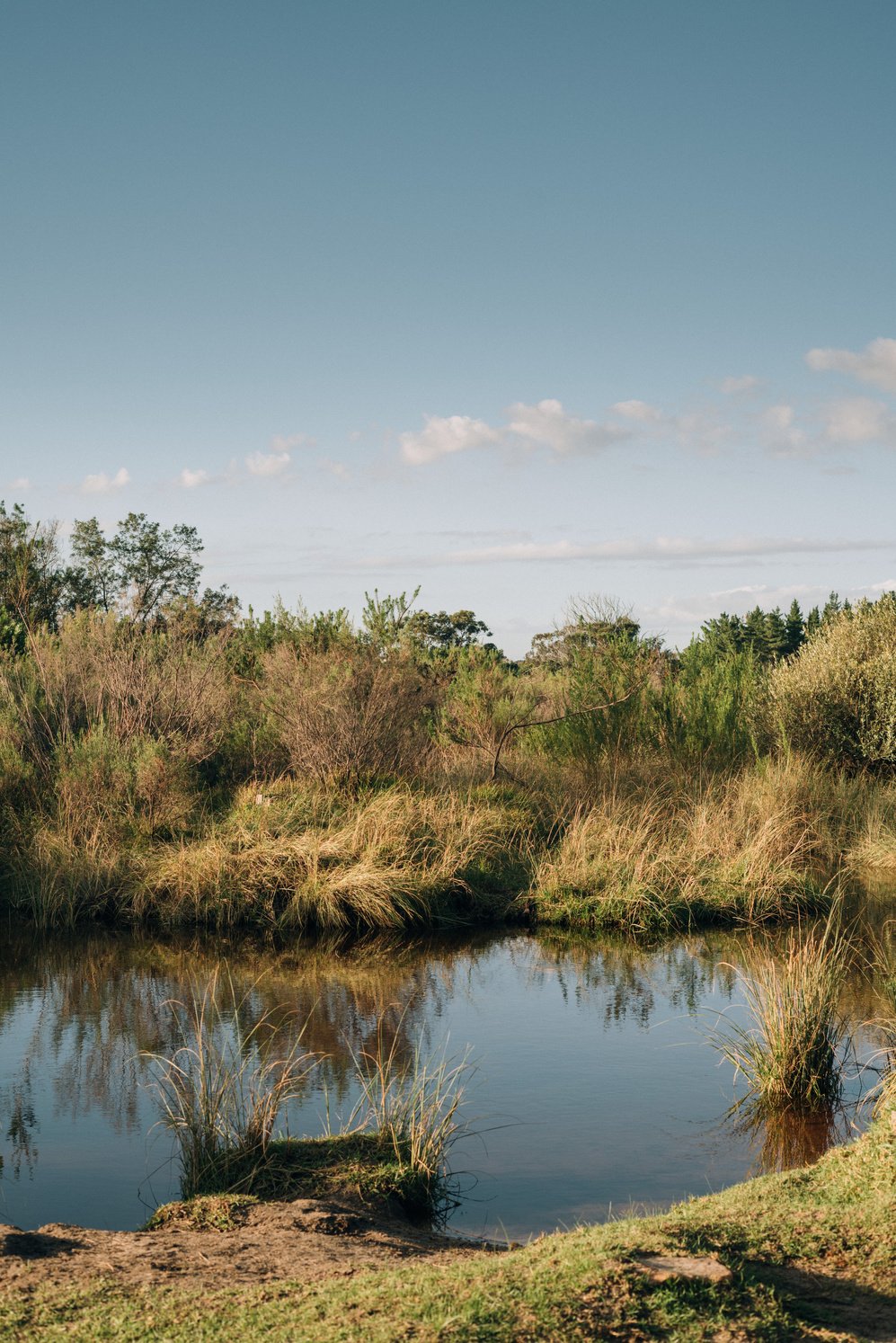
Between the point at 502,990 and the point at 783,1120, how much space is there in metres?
4.19

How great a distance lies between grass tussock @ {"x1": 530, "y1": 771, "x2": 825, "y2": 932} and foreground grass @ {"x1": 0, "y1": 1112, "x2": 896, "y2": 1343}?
9.19 m

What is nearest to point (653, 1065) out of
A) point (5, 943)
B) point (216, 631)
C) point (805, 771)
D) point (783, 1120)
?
point (783, 1120)

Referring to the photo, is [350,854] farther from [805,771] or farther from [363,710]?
[805,771]

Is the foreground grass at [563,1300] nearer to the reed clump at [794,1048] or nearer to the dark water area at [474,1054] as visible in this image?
the dark water area at [474,1054]

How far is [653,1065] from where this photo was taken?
895 cm

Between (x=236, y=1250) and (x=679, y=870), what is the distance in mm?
10288

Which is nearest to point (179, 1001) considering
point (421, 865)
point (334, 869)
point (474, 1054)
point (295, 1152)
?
Answer: point (474, 1054)

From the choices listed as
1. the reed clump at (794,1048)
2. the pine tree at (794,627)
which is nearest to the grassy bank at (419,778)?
the reed clump at (794,1048)

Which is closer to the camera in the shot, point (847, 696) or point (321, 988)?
point (321, 988)

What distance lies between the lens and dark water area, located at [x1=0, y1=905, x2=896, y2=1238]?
6754 millimetres

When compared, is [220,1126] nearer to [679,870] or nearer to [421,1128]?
→ [421,1128]

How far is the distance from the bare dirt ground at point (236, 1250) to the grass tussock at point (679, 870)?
8556mm

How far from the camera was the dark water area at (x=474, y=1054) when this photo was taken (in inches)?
266

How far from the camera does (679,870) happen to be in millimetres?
14711
